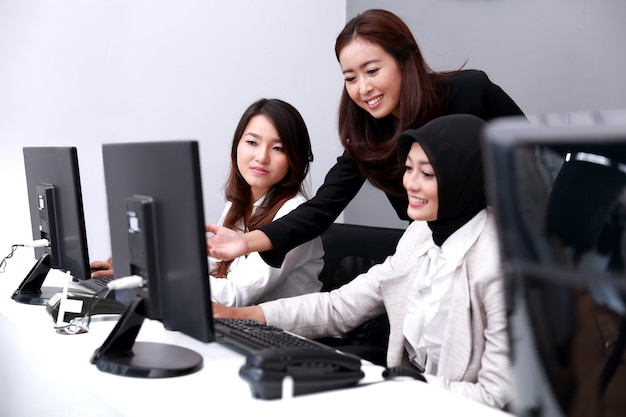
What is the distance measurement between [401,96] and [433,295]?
2.21 feet

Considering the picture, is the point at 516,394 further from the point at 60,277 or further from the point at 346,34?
the point at 60,277

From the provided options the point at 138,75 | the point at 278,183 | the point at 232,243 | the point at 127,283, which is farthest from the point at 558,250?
the point at 138,75

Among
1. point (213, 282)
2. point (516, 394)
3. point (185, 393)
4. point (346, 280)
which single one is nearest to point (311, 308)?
point (213, 282)

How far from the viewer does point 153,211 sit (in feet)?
4.32

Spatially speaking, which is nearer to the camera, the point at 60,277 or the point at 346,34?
the point at 346,34

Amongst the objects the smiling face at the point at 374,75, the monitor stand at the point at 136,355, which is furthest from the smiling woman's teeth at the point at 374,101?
the monitor stand at the point at 136,355

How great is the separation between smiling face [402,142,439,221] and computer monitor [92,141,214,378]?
56cm

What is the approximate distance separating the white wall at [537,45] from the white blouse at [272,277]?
117 cm

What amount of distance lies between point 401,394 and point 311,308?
639 millimetres

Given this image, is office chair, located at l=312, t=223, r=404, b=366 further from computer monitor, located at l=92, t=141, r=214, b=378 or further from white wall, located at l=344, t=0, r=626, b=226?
white wall, located at l=344, t=0, r=626, b=226

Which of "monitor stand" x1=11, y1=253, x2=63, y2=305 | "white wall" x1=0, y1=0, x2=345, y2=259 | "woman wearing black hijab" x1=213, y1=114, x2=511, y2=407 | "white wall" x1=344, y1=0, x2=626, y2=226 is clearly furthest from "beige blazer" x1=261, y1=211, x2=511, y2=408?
"white wall" x1=0, y1=0, x2=345, y2=259

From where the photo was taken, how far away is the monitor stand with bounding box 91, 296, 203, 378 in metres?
1.30

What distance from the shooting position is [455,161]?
151cm

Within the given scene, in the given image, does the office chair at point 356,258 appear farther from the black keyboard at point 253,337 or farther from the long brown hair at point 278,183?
the black keyboard at point 253,337
